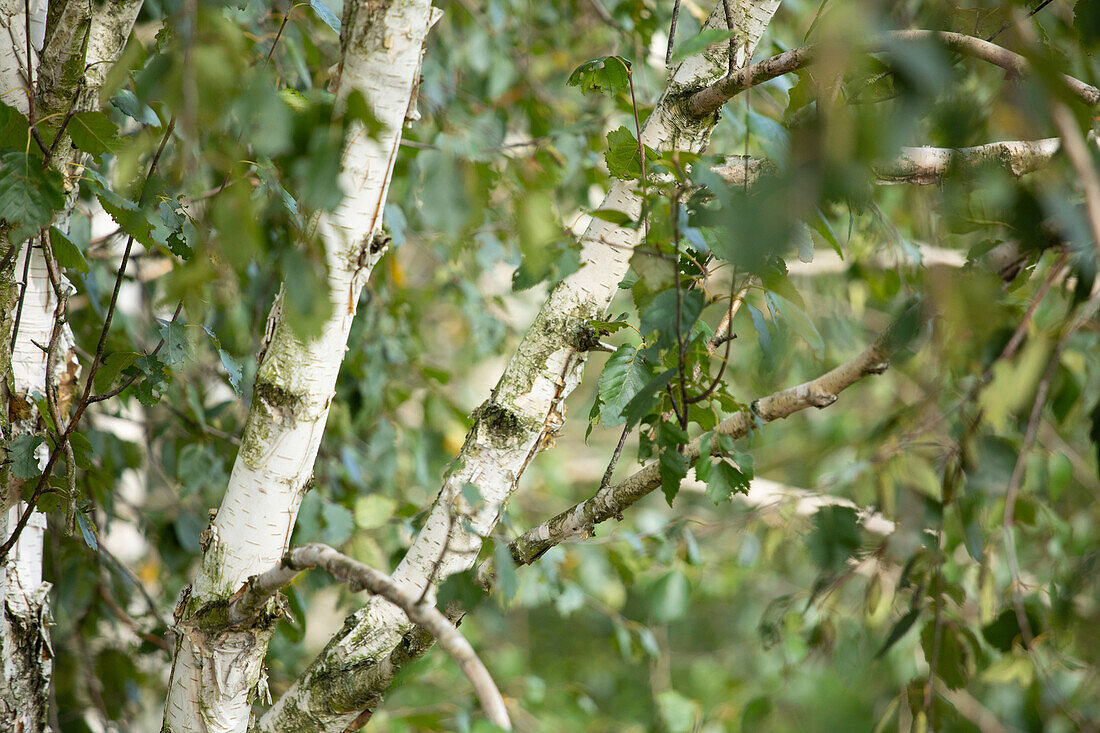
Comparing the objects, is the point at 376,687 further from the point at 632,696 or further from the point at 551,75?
the point at 632,696

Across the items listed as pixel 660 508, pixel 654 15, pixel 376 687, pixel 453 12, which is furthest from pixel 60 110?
pixel 660 508

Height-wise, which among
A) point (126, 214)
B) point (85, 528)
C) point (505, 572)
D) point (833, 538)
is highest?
point (126, 214)

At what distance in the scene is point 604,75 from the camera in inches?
26.4

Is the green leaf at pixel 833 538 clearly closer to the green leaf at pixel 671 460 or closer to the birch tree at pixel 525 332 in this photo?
the birch tree at pixel 525 332

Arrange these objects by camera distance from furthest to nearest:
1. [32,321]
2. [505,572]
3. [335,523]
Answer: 1. [335,523]
2. [32,321]
3. [505,572]

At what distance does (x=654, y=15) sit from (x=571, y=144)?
0.24 meters

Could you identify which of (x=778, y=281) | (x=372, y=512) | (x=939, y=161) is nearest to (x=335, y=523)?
(x=372, y=512)

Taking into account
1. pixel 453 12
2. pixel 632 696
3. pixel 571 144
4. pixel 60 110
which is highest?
pixel 453 12

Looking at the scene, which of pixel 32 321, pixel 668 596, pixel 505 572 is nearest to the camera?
pixel 505 572

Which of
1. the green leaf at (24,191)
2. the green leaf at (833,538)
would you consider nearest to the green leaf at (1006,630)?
the green leaf at (833,538)

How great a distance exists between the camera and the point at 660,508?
2.96 m

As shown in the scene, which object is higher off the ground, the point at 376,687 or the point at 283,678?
the point at 283,678

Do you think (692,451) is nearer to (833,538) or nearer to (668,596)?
(833,538)

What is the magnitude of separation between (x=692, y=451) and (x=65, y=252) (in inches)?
22.5
